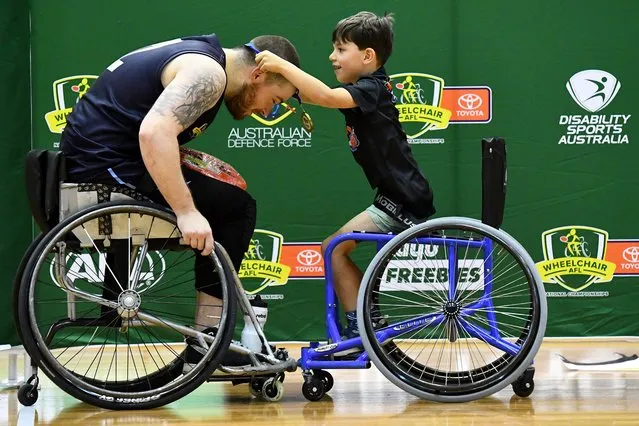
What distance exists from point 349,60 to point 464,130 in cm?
164

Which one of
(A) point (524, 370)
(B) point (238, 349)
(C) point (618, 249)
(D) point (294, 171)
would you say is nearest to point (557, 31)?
(C) point (618, 249)

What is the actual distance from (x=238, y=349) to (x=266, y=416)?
0.74 feet

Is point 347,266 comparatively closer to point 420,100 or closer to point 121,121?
point 121,121

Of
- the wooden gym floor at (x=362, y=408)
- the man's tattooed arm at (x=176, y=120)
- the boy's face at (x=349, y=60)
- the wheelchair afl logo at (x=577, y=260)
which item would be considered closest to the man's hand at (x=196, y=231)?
the man's tattooed arm at (x=176, y=120)

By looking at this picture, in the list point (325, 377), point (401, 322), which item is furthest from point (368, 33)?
point (325, 377)

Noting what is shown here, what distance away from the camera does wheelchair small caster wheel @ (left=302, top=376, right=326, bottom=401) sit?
274 centimetres

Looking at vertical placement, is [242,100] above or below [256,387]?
above

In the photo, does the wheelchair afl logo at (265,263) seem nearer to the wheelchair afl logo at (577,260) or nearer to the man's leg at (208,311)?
the wheelchair afl logo at (577,260)

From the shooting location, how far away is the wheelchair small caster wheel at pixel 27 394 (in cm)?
253

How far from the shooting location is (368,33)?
297cm

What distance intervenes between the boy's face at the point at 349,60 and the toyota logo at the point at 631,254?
210 centimetres

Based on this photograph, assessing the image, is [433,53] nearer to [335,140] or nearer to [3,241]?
[335,140]

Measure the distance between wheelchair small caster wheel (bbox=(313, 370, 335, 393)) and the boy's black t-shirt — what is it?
56 cm

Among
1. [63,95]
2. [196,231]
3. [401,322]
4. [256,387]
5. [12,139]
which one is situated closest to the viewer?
[196,231]
